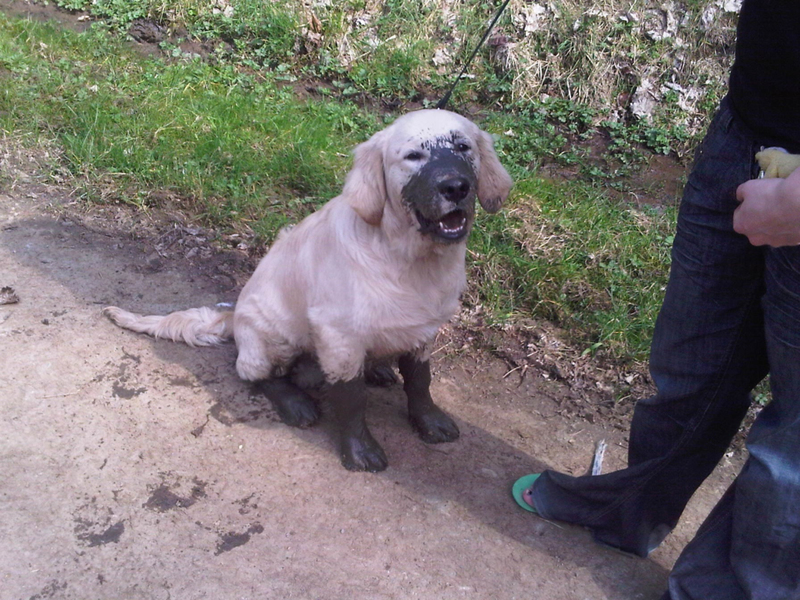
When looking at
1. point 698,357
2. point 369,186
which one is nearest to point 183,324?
point 369,186

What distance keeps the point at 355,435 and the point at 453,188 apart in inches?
43.6

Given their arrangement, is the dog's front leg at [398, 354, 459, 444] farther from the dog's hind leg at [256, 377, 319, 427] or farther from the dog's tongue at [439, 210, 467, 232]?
the dog's tongue at [439, 210, 467, 232]

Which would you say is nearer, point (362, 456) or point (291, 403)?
point (362, 456)

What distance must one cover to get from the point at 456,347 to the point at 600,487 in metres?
1.36

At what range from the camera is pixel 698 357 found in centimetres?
197

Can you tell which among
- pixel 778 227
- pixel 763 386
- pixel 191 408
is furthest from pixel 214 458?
pixel 763 386

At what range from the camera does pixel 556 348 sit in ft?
11.7

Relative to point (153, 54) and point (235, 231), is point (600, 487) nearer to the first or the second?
point (235, 231)

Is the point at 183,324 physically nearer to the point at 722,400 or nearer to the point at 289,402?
the point at 289,402

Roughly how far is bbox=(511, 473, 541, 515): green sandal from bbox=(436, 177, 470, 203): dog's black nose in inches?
45.5

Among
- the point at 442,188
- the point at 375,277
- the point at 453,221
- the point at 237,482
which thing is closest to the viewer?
the point at 442,188

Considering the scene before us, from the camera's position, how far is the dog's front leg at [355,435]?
2.80 meters

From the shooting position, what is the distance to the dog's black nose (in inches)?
90.4

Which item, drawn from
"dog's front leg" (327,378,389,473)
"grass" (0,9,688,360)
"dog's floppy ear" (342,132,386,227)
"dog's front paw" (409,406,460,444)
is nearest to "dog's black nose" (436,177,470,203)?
"dog's floppy ear" (342,132,386,227)
